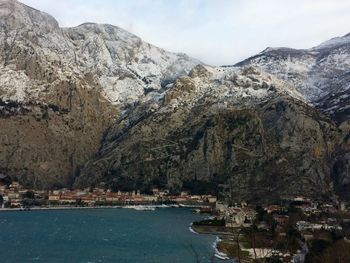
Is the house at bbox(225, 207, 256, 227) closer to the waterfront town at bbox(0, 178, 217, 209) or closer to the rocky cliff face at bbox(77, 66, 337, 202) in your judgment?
the rocky cliff face at bbox(77, 66, 337, 202)

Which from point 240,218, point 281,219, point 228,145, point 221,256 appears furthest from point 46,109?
point 221,256

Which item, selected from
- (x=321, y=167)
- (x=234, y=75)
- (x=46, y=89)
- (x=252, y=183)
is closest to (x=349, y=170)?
(x=321, y=167)

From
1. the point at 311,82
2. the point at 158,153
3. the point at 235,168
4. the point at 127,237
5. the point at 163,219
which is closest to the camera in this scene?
the point at 127,237

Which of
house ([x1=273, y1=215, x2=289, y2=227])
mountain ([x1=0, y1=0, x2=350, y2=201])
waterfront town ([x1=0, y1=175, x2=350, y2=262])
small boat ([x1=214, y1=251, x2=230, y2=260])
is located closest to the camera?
waterfront town ([x1=0, y1=175, x2=350, y2=262])

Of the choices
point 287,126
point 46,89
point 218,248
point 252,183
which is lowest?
point 218,248

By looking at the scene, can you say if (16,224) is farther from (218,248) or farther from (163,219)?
(218,248)

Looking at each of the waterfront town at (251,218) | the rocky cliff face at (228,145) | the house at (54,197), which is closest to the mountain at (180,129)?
the rocky cliff face at (228,145)

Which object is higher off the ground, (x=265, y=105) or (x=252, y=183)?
(x=265, y=105)

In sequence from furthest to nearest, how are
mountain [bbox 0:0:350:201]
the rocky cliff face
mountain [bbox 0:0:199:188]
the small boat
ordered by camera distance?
mountain [bbox 0:0:199:188] < mountain [bbox 0:0:350:201] < the rocky cliff face < the small boat

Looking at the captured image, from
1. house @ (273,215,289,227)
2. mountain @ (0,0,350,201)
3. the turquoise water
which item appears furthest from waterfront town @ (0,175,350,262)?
mountain @ (0,0,350,201)
